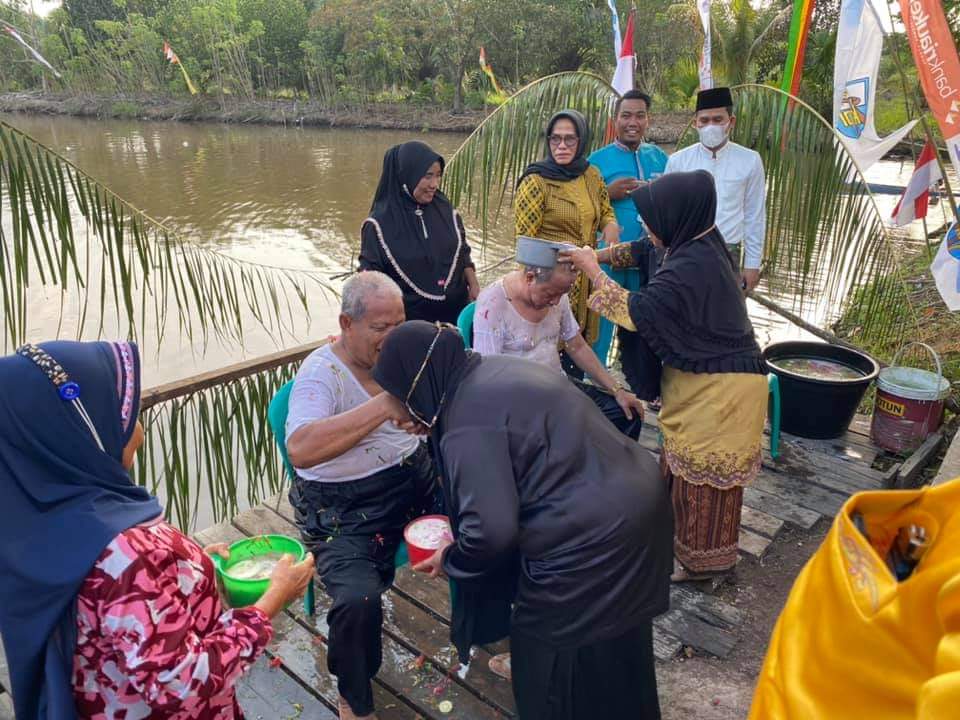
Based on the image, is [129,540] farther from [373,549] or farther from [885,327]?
[885,327]

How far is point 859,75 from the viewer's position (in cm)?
382

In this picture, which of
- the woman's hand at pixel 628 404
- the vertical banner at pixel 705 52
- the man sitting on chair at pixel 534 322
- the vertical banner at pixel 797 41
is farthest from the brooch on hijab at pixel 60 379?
the vertical banner at pixel 797 41

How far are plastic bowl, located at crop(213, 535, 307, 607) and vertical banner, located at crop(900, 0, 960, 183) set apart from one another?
337 cm

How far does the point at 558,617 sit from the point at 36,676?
116 cm

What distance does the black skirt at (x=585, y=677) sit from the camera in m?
1.79

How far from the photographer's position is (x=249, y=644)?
1.50 metres

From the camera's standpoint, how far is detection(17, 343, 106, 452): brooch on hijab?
4.36ft

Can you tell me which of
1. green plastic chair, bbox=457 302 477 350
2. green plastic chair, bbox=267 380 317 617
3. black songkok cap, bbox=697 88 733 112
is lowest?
green plastic chair, bbox=267 380 317 617

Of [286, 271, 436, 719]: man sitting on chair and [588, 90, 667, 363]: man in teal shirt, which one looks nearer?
[286, 271, 436, 719]: man sitting on chair

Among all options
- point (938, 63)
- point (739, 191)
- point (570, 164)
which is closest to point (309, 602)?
point (570, 164)

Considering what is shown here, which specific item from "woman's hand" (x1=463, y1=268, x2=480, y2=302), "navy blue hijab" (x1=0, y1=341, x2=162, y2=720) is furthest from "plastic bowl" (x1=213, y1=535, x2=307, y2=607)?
"woman's hand" (x1=463, y1=268, x2=480, y2=302)

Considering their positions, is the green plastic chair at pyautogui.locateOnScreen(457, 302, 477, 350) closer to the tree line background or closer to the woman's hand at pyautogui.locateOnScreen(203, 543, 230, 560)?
the woman's hand at pyautogui.locateOnScreen(203, 543, 230, 560)

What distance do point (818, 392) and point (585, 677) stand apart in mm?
2756

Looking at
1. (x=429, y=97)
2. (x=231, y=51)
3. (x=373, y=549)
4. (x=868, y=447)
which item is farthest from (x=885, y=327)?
(x=231, y=51)
